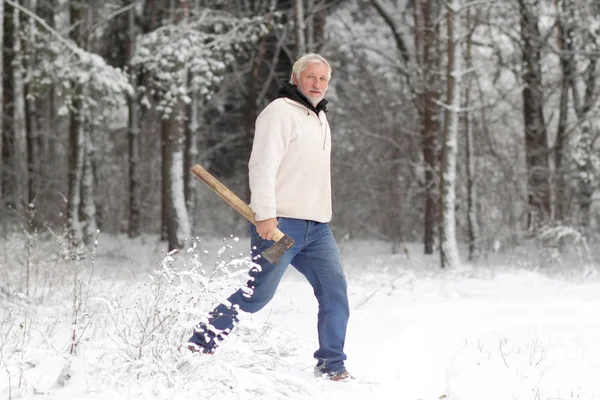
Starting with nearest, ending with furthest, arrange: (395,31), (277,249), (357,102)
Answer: (277,249) < (395,31) < (357,102)

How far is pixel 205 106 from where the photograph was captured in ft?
74.3

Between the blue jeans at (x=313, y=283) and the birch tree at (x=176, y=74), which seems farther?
the birch tree at (x=176, y=74)

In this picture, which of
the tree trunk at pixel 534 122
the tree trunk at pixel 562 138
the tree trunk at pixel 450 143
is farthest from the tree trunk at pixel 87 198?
the tree trunk at pixel 562 138

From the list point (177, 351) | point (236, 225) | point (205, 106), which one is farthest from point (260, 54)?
point (177, 351)

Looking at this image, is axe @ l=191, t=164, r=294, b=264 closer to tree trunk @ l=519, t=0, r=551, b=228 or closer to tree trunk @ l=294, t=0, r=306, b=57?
tree trunk @ l=294, t=0, r=306, b=57

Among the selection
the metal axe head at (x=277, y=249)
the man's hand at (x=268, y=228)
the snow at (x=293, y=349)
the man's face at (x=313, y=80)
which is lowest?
the snow at (x=293, y=349)

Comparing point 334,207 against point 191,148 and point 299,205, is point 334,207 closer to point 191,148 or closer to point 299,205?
point 191,148

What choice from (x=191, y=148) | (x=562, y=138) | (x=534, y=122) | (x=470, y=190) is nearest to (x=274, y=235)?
(x=470, y=190)

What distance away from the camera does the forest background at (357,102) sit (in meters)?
12.9

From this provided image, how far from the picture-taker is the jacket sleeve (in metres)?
4.35

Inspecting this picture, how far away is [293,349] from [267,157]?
1354 mm

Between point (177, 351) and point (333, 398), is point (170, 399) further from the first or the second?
point (333, 398)

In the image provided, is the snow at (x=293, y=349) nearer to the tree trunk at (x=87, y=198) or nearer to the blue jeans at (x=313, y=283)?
the blue jeans at (x=313, y=283)

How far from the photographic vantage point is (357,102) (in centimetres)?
2062
